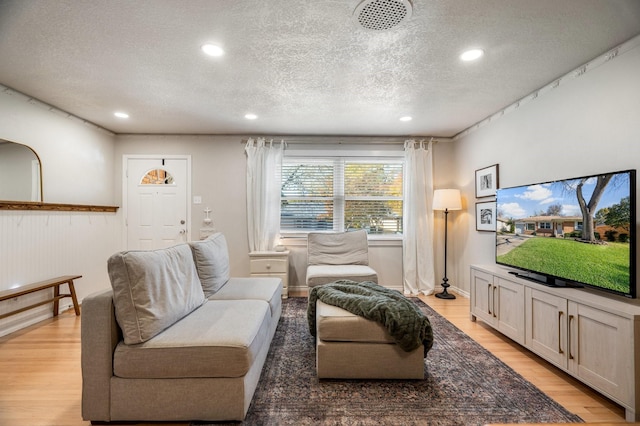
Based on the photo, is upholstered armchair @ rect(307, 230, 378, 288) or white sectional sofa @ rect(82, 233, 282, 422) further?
upholstered armchair @ rect(307, 230, 378, 288)

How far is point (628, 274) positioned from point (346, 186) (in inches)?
128

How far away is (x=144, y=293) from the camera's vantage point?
159 centimetres

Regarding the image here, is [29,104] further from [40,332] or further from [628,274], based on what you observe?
[628,274]

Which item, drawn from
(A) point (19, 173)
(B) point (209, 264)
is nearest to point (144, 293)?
(B) point (209, 264)

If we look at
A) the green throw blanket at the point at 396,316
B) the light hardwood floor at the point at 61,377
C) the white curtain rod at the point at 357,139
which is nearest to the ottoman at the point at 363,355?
the green throw blanket at the point at 396,316

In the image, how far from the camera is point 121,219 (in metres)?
4.38

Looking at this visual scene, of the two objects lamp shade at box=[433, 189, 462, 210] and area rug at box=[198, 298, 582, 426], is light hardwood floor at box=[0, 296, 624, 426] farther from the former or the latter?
lamp shade at box=[433, 189, 462, 210]

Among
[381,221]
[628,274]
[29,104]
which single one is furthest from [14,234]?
[628,274]

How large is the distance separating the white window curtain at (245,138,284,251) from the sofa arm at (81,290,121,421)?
278 centimetres

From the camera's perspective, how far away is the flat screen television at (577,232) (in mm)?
1765

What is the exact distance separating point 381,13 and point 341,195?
2938mm

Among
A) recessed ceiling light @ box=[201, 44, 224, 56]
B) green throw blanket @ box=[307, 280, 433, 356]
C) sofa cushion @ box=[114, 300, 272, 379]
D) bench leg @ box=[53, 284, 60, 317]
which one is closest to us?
sofa cushion @ box=[114, 300, 272, 379]

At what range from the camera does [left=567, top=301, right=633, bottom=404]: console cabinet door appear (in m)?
1.57

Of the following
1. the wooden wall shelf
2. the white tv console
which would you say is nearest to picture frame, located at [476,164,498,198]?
the white tv console
